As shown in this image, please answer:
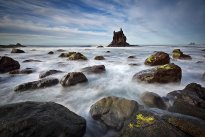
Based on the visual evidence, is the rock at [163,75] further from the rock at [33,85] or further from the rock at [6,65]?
the rock at [6,65]

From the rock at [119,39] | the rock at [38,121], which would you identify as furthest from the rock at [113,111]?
the rock at [119,39]

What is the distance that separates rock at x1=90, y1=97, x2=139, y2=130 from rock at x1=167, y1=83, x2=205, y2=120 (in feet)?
3.38

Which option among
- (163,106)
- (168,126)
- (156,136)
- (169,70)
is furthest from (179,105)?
(169,70)

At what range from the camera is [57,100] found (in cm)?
491

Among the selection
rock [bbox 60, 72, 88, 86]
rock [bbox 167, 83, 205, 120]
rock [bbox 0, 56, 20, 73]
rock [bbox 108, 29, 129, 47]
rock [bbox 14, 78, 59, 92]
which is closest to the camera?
rock [bbox 167, 83, 205, 120]

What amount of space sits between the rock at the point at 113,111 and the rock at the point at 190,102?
1031 millimetres

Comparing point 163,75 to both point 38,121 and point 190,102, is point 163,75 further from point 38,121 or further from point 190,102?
point 38,121

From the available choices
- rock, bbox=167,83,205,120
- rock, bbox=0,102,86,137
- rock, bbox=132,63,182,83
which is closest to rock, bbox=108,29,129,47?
rock, bbox=132,63,182,83

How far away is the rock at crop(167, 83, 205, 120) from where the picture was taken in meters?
3.19

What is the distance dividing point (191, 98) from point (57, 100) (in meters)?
4.30

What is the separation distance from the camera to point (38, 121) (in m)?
2.55

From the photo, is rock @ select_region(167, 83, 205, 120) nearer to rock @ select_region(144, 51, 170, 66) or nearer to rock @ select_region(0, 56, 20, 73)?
rock @ select_region(144, 51, 170, 66)

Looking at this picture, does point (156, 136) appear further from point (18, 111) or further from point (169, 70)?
point (169, 70)

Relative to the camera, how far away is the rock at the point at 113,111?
3305mm
